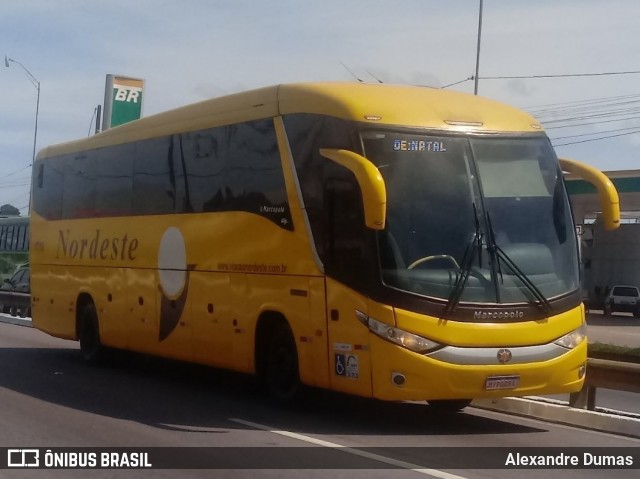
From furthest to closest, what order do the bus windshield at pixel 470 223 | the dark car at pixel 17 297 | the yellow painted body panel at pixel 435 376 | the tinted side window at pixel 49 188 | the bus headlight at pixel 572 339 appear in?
the dark car at pixel 17 297, the tinted side window at pixel 49 188, the bus headlight at pixel 572 339, the bus windshield at pixel 470 223, the yellow painted body panel at pixel 435 376

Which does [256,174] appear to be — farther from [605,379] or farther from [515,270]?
[605,379]

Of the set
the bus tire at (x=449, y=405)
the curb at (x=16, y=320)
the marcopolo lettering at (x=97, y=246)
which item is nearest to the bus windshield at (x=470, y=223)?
the bus tire at (x=449, y=405)

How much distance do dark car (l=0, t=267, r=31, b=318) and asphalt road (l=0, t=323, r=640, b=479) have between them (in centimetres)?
1357

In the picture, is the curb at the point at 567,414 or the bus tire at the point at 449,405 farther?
the bus tire at the point at 449,405

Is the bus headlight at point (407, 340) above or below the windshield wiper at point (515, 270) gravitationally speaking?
below

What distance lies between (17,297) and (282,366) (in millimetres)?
19778

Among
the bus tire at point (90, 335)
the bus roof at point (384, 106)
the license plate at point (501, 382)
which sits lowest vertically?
the license plate at point (501, 382)

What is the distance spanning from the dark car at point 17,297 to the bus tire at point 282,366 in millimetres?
15350

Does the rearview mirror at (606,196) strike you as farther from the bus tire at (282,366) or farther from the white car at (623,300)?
the white car at (623,300)

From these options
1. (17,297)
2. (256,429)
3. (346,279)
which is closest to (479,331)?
(346,279)

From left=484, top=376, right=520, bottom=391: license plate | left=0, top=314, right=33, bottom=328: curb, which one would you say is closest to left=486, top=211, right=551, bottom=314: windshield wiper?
left=484, top=376, right=520, bottom=391: license plate

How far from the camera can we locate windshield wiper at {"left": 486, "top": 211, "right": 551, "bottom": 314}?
11.0 meters

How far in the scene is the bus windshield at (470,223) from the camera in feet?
35.6

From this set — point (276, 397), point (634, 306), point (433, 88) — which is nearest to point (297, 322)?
point (276, 397)
